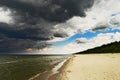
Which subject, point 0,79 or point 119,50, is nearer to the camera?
point 0,79

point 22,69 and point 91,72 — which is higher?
point 22,69

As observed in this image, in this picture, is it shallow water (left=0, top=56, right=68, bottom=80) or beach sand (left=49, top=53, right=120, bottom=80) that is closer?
beach sand (left=49, top=53, right=120, bottom=80)

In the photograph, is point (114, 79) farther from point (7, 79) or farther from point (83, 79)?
point (7, 79)

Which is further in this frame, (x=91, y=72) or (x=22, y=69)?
(x=22, y=69)

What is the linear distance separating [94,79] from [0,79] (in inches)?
676

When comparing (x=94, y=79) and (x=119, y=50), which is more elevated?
(x=119, y=50)

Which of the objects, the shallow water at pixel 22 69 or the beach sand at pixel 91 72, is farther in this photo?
the shallow water at pixel 22 69

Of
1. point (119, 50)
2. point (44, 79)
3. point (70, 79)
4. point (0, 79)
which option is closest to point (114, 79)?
point (70, 79)

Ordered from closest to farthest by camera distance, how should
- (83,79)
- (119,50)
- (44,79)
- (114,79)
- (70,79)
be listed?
(114,79)
(83,79)
(70,79)
(44,79)
(119,50)

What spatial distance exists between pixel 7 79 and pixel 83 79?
48.5 feet

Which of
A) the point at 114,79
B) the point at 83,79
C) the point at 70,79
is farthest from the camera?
the point at 70,79

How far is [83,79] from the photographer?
19547 mm

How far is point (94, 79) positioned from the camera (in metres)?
18.6

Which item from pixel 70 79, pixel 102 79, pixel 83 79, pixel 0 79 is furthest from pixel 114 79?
pixel 0 79
